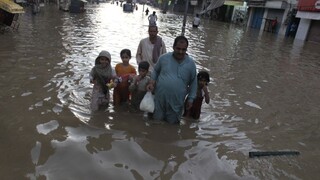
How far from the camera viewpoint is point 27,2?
37406 mm

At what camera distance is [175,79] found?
16.1 feet

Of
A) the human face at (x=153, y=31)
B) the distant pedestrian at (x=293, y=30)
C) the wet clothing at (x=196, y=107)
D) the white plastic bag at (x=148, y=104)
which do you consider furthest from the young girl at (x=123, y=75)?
the distant pedestrian at (x=293, y=30)

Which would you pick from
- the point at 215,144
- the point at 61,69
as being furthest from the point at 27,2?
the point at 215,144

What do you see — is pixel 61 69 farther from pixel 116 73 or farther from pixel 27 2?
pixel 27 2

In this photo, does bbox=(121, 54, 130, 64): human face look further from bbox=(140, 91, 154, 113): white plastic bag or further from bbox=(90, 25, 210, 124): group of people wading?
bbox=(140, 91, 154, 113): white plastic bag

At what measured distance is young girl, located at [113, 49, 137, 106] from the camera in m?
5.81

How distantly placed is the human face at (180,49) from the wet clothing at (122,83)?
1338mm

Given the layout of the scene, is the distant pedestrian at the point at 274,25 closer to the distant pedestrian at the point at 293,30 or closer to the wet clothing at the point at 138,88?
the distant pedestrian at the point at 293,30

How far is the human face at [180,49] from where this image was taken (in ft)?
15.5

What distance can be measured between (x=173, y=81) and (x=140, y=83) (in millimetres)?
907

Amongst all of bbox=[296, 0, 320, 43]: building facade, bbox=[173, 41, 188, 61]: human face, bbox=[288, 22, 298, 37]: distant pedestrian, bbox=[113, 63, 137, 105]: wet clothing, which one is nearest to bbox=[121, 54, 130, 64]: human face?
bbox=[113, 63, 137, 105]: wet clothing

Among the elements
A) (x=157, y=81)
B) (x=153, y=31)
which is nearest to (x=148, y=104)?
(x=157, y=81)

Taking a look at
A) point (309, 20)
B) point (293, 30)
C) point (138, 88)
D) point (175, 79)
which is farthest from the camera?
point (293, 30)

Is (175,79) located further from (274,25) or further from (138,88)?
(274,25)
